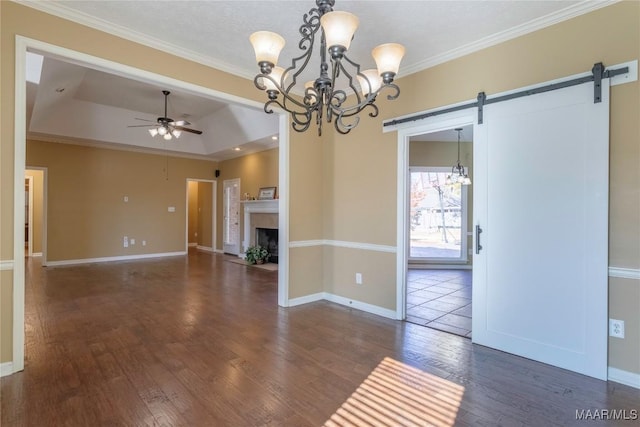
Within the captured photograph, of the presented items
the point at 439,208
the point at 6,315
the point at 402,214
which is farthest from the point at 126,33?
the point at 439,208

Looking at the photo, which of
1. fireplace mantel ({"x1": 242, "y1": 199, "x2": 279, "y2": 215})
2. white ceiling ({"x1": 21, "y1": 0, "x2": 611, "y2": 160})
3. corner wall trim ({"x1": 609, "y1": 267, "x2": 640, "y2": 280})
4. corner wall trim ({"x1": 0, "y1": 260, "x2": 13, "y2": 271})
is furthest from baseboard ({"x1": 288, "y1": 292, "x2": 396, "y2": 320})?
fireplace mantel ({"x1": 242, "y1": 199, "x2": 279, "y2": 215})

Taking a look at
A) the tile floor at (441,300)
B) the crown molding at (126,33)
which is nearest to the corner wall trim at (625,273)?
the tile floor at (441,300)

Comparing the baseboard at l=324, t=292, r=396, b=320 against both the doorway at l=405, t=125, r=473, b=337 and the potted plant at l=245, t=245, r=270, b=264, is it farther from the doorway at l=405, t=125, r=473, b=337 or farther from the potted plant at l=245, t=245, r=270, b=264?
the potted plant at l=245, t=245, r=270, b=264

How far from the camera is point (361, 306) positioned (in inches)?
156

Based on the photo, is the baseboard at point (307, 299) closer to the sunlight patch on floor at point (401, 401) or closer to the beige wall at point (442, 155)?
the sunlight patch on floor at point (401, 401)

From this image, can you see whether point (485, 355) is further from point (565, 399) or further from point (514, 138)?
point (514, 138)

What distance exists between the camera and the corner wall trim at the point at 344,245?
3738mm

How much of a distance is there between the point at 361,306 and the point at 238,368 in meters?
1.93

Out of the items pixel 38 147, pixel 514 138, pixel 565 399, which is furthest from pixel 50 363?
pixel 38 147

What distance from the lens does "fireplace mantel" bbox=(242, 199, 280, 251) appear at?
7.34 meters

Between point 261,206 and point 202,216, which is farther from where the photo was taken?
point 202,216

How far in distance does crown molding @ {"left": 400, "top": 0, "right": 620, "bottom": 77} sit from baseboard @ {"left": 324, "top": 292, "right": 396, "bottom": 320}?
283 centimetres

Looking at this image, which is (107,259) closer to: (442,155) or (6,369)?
(6,369)

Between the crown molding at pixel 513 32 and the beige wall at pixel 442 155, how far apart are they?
12.8 ft
